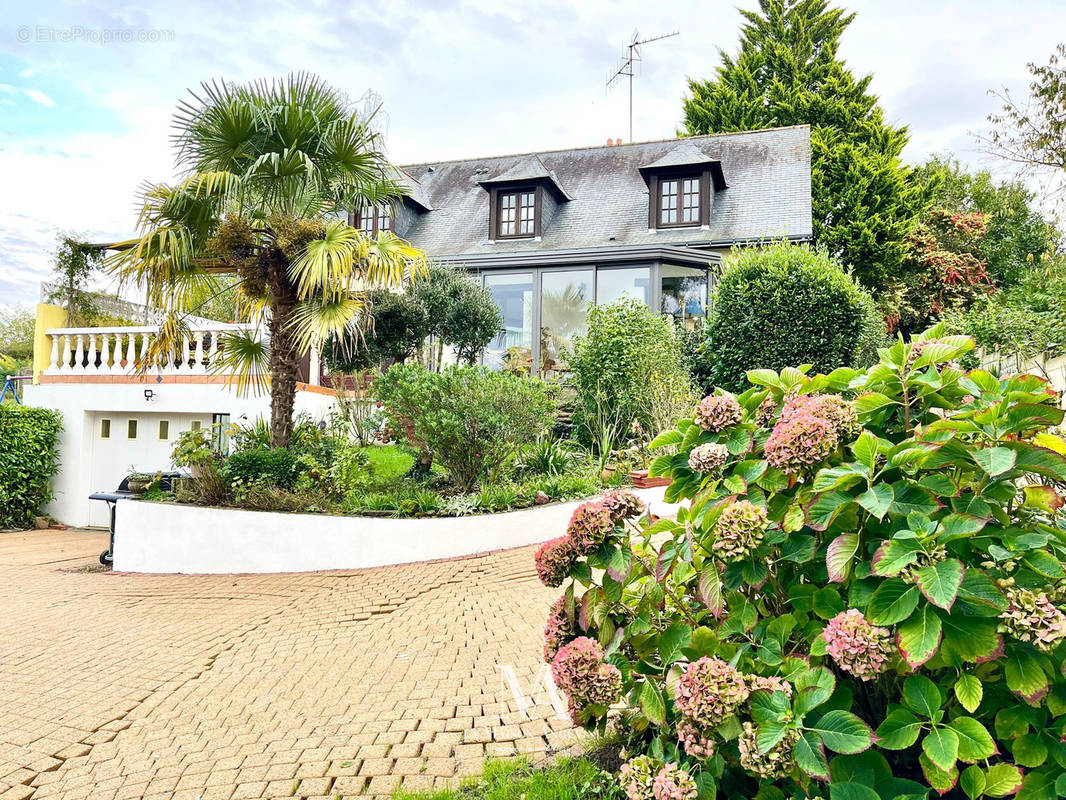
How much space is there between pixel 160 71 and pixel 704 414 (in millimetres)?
9299

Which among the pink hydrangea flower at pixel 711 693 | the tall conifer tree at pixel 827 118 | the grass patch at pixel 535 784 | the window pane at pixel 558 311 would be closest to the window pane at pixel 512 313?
the window pane at pixel 558 311

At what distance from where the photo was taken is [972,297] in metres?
19.7

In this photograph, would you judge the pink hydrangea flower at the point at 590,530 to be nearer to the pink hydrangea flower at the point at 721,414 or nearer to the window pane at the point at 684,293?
the pink hydrangea flower at the point at 721,414

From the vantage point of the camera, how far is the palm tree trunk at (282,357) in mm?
8781

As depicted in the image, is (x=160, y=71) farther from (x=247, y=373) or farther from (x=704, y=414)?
(x=704, y=414)

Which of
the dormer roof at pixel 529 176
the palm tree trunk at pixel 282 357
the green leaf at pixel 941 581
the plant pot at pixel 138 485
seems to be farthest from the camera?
the dormer roof at pixel 529 176

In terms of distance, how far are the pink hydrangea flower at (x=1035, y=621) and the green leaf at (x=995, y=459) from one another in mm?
300

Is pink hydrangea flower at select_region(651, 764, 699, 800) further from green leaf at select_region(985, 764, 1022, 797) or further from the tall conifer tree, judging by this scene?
the tall conifer tree

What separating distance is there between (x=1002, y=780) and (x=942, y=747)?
0.71ft

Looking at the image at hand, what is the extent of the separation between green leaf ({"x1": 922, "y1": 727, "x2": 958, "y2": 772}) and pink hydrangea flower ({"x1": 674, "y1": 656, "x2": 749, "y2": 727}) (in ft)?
1.41

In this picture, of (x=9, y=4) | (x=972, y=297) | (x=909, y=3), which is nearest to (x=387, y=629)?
(x=9, y=4)

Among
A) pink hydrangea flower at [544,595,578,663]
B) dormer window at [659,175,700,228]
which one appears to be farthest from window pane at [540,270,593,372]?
pink hydrangea flower at [544,595,578,663]

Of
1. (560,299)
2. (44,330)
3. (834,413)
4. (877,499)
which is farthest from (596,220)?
(877,499)

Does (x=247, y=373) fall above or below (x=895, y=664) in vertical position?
above
